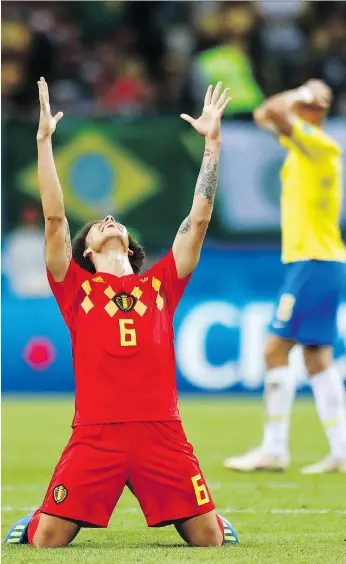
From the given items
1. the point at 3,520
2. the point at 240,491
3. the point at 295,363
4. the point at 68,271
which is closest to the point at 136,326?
the point at 68,271

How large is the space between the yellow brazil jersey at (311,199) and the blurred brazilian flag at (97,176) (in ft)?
14.8

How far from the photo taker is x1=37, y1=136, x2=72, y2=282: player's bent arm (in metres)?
5.31

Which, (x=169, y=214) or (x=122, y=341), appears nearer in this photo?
(x=122, y=341)

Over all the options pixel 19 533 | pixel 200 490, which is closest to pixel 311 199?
pixel 200 490

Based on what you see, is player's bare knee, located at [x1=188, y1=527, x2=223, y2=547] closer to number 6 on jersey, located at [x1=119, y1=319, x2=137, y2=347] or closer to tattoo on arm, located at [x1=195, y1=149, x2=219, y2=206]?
number 6 on jersey, located at [x1=119, y1=319, x2=137, y2=347]

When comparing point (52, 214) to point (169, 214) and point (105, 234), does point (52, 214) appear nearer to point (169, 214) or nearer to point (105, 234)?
point (105, 234)

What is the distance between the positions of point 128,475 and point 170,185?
768 centimetres

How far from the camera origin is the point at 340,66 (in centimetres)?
1501

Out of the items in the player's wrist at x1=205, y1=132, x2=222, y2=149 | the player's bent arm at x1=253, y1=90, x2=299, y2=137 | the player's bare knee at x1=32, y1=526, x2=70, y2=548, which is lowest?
the player's bare knee at x1=32, y1=526, x2=70, y2=548

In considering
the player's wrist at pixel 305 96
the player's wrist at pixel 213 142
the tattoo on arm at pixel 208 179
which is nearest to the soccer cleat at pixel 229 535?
the tattoo on arm at pixel 208 179

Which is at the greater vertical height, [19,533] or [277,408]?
[277,408]

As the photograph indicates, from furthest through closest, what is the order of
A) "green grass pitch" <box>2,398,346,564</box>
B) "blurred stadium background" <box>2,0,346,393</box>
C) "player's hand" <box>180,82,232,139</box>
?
"blurred stadium background" <box>2,0,346,393</box>
"player's hand" <box>180,82,232,139</box>
"green grass pitch" <box>2,398,346,564</box>

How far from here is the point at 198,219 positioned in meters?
5.47

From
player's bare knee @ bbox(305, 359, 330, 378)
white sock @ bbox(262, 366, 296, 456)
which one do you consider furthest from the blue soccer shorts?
white sock @ bbox(262, 366, 296, 456)
